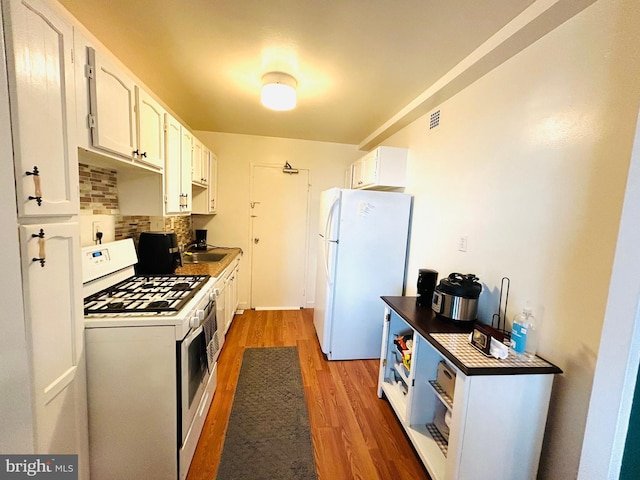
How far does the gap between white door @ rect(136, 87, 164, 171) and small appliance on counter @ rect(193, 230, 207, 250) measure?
165cm

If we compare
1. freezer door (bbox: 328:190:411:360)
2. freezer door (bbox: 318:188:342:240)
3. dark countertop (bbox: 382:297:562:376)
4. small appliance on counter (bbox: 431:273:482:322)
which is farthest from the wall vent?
dark countertop (bbox: 382:297:562:376)

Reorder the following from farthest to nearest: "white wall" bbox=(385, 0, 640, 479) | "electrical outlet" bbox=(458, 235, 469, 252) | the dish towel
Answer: "electrical outlet" bbox=(458, 235, 469, 252)
the dish towel
"white wall" bbox=(385, 0, 640, 479)

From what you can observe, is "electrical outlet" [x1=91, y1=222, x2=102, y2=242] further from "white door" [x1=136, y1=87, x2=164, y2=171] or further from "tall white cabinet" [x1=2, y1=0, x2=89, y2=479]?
"tall white cabinet" [x1=2, y1=0, x2=89, y2=479]

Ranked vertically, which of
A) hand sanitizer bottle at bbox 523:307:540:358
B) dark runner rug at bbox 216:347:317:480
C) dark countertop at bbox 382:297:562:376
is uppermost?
hand sanitizer bottle at bbox 523:307:540:358

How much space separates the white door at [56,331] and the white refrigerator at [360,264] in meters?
1.85

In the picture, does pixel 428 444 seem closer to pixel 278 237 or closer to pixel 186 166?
pixel 186 166

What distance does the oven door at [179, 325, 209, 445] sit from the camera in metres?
1.34

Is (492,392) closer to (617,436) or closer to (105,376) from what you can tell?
(617,436)

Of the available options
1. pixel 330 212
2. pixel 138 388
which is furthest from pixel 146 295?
pixel 330 212

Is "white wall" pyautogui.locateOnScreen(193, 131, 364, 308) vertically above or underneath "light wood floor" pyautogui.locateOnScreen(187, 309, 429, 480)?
above

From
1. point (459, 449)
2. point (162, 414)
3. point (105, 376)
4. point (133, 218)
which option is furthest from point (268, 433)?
point (133, 218)

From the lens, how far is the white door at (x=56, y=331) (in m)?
0.91

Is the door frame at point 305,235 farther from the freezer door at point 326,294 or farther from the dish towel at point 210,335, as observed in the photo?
the dish towel at point 210,335

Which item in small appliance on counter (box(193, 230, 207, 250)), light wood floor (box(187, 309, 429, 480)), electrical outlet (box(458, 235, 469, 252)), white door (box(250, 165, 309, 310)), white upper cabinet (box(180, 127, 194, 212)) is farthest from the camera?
white door (box(250, 165, 309, 310))
